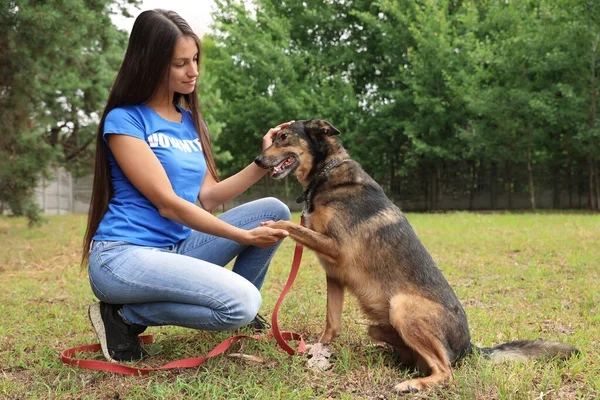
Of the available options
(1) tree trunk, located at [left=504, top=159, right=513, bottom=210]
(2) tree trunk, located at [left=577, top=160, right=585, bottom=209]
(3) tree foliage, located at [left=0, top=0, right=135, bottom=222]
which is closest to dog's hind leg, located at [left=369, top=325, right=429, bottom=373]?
(3) tree foliage, located at [left=0, top=0, right=135, bottom=222]

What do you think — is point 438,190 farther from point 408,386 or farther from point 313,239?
point 408,386

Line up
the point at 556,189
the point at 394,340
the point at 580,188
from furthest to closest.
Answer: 1. the point at 556,189
2. the point at 580,188
3. the point at 394,340

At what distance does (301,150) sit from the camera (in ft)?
11.3

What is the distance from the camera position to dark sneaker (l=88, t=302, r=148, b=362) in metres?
2.97

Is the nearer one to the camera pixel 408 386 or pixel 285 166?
pixel 408 386

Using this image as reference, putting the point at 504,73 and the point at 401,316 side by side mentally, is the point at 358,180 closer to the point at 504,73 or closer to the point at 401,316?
the point at 401,316

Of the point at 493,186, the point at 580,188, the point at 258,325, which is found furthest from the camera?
the point at 493,186

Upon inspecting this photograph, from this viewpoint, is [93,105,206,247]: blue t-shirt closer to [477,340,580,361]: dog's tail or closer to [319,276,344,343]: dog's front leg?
[319,276,344,343]: dog's front leg

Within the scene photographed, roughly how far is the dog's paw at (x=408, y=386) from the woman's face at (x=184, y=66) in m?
2.09

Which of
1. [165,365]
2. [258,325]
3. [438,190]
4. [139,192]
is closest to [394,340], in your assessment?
[258,325]

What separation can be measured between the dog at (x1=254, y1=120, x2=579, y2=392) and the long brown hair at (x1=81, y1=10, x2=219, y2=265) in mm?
845

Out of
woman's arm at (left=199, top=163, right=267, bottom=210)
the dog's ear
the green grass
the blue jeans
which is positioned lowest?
the green grass

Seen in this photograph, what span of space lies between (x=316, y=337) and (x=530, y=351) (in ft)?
4.50

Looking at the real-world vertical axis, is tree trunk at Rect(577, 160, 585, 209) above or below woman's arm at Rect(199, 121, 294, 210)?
below
